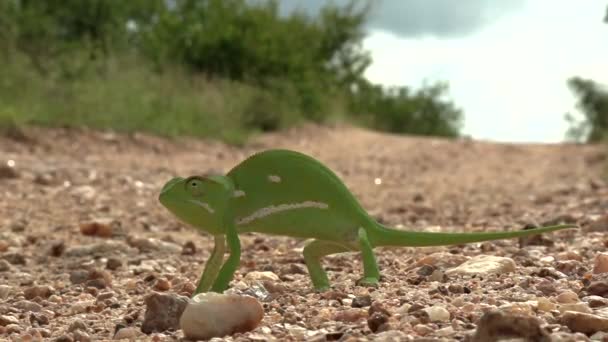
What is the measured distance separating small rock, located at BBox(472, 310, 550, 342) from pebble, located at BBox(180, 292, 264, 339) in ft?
2.05

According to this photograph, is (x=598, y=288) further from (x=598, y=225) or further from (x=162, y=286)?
(x=598, y=225)

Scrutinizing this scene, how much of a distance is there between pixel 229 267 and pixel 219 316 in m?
0.46

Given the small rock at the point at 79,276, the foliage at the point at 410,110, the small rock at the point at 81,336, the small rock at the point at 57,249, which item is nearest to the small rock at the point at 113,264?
the small rock at the point at 79,276

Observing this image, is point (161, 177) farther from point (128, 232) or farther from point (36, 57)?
point (36, 57)

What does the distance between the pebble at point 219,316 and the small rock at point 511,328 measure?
2.05 feet

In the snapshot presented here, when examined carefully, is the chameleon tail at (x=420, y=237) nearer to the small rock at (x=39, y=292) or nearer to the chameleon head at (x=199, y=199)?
the chameleon head at (x=199, y=199)

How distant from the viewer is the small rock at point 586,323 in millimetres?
2207

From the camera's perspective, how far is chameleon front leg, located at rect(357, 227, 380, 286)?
2.96m

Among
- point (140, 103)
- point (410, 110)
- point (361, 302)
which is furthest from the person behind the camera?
point (410, 110)

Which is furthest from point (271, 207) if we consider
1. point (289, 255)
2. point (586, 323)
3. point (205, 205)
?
point (289, 255)

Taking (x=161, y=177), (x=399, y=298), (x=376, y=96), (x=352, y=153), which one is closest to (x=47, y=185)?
(x=161, y=177)

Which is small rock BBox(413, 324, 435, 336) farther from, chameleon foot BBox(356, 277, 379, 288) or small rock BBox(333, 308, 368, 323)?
chameleon foot BBox(356, 277, 379, 288)

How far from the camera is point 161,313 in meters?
2.58

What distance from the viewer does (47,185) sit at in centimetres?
847
